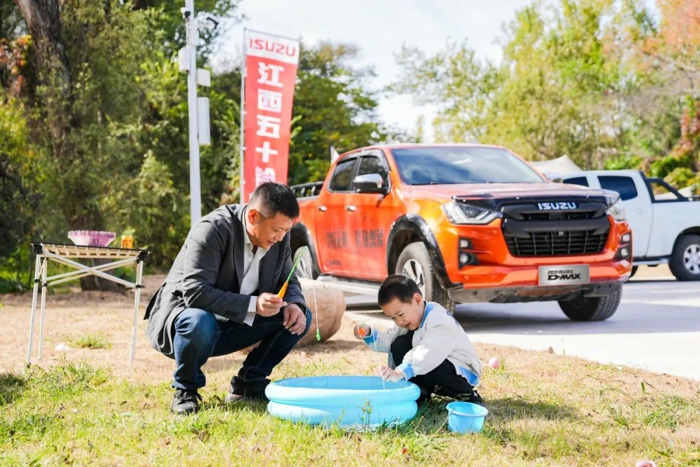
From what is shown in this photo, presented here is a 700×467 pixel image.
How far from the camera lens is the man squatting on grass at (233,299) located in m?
4.17

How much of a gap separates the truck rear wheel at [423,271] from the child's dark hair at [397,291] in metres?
3.32

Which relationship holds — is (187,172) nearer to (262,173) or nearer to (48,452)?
(262,173)

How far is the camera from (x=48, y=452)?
3.48 m

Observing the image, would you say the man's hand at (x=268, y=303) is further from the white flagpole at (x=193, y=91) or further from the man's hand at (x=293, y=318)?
the white flagpole at (x=193, y=91)

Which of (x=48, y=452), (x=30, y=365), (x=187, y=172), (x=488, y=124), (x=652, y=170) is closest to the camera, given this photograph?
(x=48, y=452)

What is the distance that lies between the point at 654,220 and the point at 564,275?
22.4ft

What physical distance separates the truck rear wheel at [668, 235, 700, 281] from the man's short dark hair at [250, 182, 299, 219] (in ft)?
37.1

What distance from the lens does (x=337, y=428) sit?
3738 mm

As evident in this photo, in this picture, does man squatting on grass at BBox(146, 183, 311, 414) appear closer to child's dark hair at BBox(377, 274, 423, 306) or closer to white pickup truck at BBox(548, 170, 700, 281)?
child's dark hair at BBox(377, 274, 423, 306)

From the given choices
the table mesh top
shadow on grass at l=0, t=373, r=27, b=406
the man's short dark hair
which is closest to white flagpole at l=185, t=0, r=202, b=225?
the table mesh top

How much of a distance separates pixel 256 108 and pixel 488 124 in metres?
25.8

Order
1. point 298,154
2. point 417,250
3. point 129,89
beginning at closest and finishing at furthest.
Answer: point 417,250 → point 129,89 → point 298,154

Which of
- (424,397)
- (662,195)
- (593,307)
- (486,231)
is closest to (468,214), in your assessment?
(486,231)

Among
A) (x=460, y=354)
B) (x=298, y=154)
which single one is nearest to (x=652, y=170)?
(x=298, y=154)
